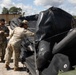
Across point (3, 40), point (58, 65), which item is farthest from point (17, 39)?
point (58, 65)

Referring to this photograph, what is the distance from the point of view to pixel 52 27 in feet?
20.4

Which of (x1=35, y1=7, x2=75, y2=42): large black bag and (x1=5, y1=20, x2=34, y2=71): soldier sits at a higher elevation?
(x1=35, y1=7, x2=75, y2=42): large black bag

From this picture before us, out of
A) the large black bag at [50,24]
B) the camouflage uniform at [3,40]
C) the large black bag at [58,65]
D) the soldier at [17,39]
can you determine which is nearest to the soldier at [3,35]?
the camouflage uniform at [3,40]

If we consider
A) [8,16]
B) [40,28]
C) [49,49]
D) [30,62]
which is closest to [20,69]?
[30,62]

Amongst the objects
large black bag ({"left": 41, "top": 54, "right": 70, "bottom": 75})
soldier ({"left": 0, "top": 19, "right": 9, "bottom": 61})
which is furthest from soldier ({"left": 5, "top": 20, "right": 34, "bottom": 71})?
large black bag ({"left": 41, "top": 54, "right": 70, "bottom": 75})

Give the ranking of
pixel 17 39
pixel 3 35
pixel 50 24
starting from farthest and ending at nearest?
pixel 3 35, pixel 17 39, pixel 50 24

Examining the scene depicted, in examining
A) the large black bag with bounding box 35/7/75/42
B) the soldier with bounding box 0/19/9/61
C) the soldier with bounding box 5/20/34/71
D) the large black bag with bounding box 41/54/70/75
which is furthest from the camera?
the soldier with bounding box 0/19/9/61

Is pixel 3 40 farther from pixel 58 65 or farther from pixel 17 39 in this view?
pixel 58 65

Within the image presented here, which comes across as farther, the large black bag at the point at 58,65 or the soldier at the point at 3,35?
the soldier at the point at 3,35

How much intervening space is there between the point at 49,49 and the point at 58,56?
642 millimetres

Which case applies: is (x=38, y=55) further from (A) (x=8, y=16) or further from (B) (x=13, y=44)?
(A) (x=8, y=16)

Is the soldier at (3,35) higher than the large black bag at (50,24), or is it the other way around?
the large black bag at (50,24)

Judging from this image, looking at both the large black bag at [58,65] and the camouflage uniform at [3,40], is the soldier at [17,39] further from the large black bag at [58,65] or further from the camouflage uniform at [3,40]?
the large black bag at [58,65]

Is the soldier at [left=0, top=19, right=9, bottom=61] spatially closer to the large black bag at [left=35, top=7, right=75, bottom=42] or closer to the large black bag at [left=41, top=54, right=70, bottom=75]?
the large black bag at [left=35, top=7, right=75, bottom=42]
